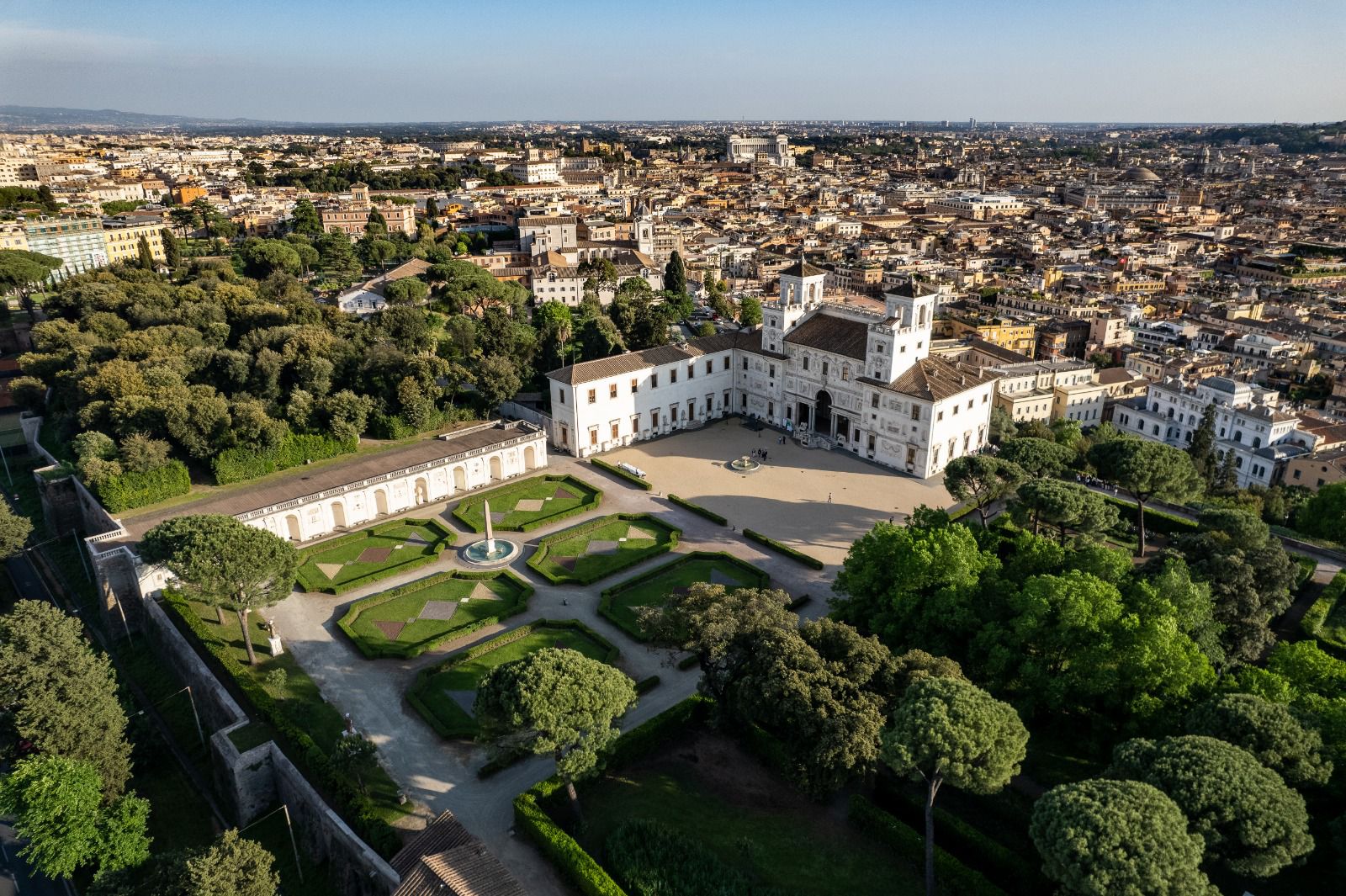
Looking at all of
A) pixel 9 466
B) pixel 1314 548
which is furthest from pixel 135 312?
pixel 1314 548

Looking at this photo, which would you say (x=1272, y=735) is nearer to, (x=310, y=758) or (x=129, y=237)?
(x=310, y=758)

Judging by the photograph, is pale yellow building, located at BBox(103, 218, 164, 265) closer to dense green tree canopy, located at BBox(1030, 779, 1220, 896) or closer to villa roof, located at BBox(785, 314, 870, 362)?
villa roof, located at BBox(785, 314, 870, 362)

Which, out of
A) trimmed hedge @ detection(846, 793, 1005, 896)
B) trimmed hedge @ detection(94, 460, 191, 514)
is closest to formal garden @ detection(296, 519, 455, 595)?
trimmed hedge @ detection(94, 460, 191, 514)

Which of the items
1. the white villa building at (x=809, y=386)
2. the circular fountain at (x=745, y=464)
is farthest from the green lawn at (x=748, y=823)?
the white villa building at (x=809, y=386)

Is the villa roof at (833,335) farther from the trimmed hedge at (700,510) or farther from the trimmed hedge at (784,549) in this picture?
the trimmed hedge at (784,549)

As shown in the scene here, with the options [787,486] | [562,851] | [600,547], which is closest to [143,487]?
[600,547]
